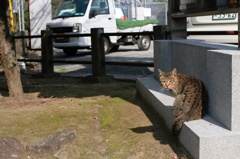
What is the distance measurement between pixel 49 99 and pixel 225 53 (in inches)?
153

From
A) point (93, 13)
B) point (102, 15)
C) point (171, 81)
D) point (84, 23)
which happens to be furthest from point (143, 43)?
point (171, 81)

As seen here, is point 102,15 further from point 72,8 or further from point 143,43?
point 143,43

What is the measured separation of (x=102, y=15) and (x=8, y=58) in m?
11.1

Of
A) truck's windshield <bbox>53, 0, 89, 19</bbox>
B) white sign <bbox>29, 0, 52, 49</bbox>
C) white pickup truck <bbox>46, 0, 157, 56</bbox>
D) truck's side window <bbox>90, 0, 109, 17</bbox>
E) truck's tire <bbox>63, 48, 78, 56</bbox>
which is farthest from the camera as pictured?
white sign <bbox>29, 0, 52, 49</bbox>

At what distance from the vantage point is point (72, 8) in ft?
57.6

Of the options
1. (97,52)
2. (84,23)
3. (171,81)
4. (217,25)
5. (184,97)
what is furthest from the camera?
(84,23)

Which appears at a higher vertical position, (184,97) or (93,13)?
(93,13)

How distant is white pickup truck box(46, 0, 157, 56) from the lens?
1652 centimetres

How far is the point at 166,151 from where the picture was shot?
422cm

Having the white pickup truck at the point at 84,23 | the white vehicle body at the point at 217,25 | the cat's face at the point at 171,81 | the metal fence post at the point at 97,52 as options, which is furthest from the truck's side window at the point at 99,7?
the cat's face at the point at 171,81

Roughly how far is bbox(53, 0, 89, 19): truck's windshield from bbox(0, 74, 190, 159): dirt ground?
31.9 feet

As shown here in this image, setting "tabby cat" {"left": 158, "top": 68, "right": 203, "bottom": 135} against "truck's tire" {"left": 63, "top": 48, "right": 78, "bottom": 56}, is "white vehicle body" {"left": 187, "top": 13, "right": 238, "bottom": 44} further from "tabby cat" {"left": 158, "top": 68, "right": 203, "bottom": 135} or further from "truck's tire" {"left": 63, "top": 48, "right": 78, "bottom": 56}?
"truck's tire" {"left": 63, "top": 48, "right": 78, "bottom": 56}

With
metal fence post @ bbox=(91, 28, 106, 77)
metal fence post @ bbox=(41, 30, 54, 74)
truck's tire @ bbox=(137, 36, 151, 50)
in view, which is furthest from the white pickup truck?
metal fence post @ bbox=(91, 28, 106, 77)

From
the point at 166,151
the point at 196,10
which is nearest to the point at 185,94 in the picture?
the point at 166,151
